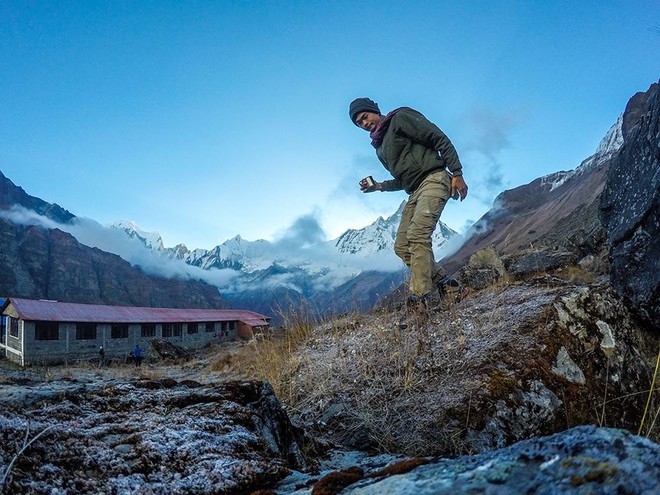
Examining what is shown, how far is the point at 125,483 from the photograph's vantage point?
3.53 feet

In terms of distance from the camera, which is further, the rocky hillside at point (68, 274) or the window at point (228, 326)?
the rocky hillside at point (68, 274)

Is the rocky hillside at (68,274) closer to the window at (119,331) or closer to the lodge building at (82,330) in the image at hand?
the lodge building at (82,330)

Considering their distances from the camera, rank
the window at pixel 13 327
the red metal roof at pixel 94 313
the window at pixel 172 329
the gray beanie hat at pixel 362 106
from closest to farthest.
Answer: the gray beanie hat at pixel 362 106, the red metal roof at pixel 94 313, the window at pixel 13 327, the window at pixel 172 329

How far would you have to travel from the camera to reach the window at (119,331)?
1389 inches

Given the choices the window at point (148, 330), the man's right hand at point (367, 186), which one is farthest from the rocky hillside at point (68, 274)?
the man's right hand at point (367, 186)

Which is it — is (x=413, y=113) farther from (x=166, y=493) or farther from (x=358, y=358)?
(x=166, y=493)

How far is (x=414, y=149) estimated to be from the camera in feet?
15.5

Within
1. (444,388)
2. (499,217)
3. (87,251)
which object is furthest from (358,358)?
(87,251)

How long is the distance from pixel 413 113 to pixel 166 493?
443 cm

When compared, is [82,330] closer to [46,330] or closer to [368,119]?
[46,330]

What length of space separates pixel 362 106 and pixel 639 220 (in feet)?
10.9

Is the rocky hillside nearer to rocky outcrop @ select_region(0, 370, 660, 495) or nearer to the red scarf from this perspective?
the red scarf

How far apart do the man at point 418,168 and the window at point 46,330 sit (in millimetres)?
35709

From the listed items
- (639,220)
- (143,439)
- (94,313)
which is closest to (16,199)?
(94,313)
